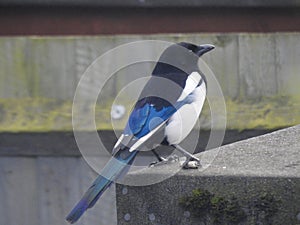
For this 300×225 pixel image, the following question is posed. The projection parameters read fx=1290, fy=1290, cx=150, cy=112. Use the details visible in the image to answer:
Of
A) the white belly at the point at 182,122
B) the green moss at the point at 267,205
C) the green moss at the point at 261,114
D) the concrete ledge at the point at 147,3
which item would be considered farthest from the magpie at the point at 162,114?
the concrete ledge at the point at 147,3

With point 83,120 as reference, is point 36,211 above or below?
below

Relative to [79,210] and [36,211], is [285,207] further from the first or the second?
[36,211]

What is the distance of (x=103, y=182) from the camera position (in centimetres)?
434

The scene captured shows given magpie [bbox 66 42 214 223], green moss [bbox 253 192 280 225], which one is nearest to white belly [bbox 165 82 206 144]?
magpie [bbox 66 42 214 223]

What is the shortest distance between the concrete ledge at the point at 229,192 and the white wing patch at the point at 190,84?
→ 294 mm

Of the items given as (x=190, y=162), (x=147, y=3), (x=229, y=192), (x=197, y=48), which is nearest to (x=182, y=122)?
(x=190, y=162)

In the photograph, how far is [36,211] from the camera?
552 cm

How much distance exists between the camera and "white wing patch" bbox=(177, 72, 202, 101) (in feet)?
15.3

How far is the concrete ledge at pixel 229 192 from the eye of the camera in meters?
4.07

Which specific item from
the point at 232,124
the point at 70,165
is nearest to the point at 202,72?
the point at 232,124

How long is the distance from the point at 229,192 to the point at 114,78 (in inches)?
55.8

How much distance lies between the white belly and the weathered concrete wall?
2.51 ft

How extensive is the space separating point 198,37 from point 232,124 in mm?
428

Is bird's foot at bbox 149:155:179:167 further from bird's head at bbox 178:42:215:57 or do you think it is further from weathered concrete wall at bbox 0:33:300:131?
weathered concrete wall at bbox 0:33:300:131
